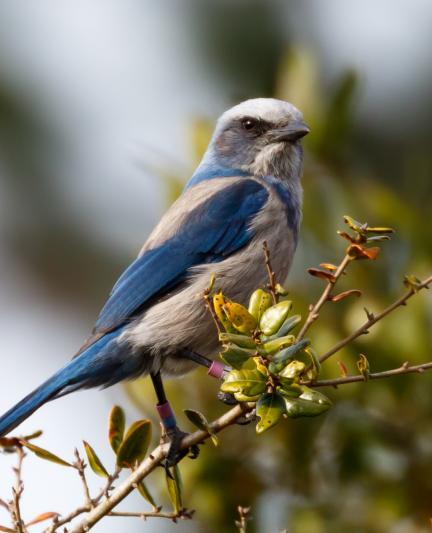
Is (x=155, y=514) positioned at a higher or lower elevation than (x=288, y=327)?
lower

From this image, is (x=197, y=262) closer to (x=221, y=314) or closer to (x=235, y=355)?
(x=221, y=314)

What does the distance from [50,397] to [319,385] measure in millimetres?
1759

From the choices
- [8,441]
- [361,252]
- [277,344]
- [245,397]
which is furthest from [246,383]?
[8,441]

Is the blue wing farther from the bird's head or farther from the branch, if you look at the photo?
the branch

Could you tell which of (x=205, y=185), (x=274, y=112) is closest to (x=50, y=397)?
(x=205, y=185)

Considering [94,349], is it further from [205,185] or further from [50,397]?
[205,185]

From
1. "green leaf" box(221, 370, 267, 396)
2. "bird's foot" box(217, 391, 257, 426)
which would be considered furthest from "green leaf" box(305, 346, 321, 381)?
"bird's foot" box(217, 391, 257, 426)

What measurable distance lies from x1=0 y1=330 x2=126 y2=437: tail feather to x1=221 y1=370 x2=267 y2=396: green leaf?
159 cm

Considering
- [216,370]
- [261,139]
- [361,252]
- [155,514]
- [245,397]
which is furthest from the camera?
[261,139]

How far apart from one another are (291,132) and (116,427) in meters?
2.45

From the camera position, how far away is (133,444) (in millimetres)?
4023

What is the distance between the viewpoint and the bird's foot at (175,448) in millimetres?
4305

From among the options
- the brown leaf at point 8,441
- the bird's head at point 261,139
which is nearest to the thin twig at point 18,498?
the brown leaf at point 8,441

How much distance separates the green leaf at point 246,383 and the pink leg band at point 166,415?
145cm
